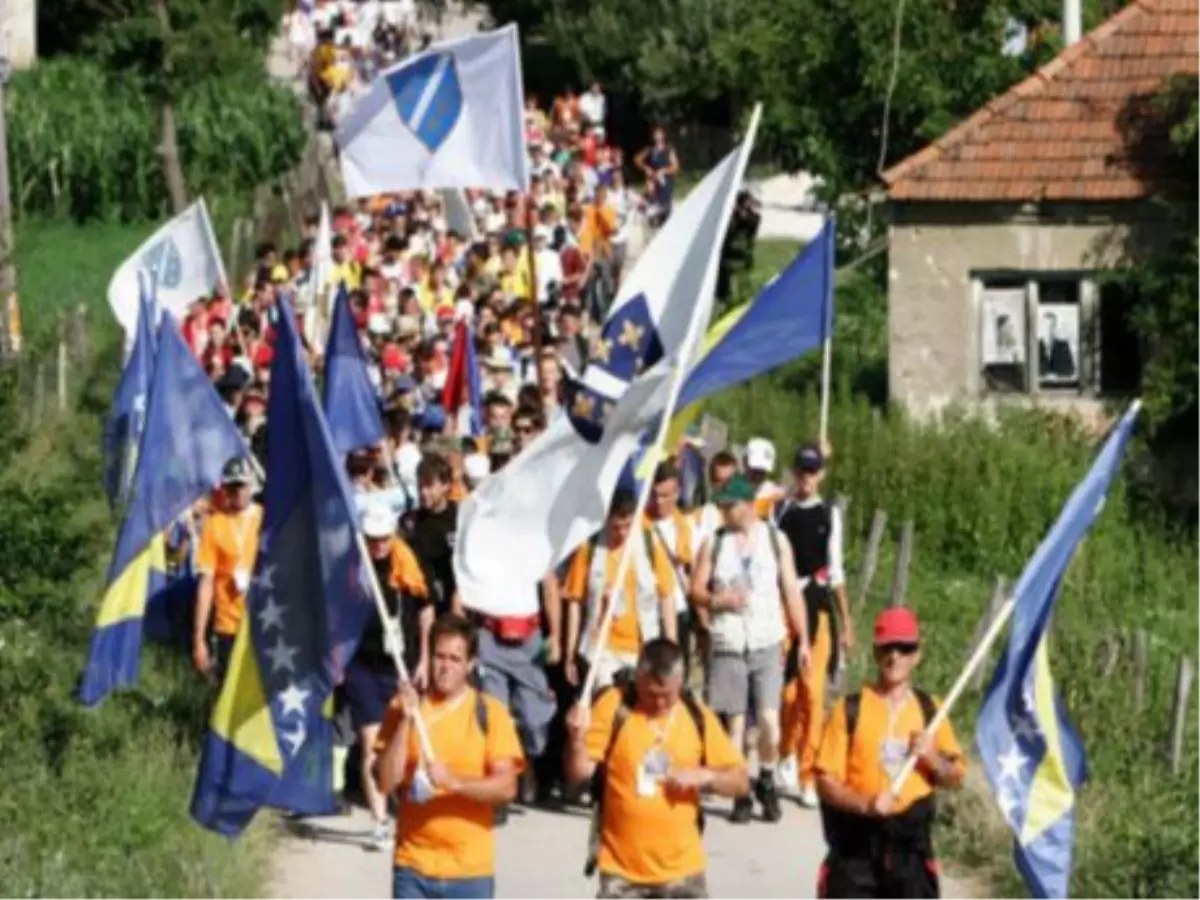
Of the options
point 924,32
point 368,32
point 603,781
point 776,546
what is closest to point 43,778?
point 776,546

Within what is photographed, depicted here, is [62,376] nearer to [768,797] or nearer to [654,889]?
[768,797]

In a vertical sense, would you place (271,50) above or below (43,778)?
above

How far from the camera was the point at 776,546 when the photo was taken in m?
18.9

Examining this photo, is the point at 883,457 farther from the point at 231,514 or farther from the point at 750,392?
the point at 231,514

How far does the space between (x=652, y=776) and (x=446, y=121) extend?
726 cm

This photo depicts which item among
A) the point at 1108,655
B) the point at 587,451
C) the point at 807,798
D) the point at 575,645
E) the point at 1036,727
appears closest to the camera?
the point at 1036,727

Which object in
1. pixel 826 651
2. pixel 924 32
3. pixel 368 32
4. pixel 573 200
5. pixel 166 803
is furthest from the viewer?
pixel 368 32

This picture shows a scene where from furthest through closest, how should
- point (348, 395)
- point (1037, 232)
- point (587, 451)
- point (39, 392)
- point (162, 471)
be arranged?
point (39, 392), point (1037, 232), point (348, 395), point (162, 471), point (587, 451)

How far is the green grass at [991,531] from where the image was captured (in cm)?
Answer: 2184

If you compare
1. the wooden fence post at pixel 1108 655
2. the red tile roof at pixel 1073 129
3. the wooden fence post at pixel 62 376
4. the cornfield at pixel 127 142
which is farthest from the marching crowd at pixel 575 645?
the cornfield at pixel 127 142

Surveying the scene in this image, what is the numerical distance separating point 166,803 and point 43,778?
66 cm

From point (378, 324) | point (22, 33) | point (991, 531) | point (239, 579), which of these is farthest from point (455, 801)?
point (22, 33)

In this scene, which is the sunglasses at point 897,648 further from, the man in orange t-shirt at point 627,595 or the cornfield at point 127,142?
the cornfield at point 127,142

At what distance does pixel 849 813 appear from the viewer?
47.6 feet
